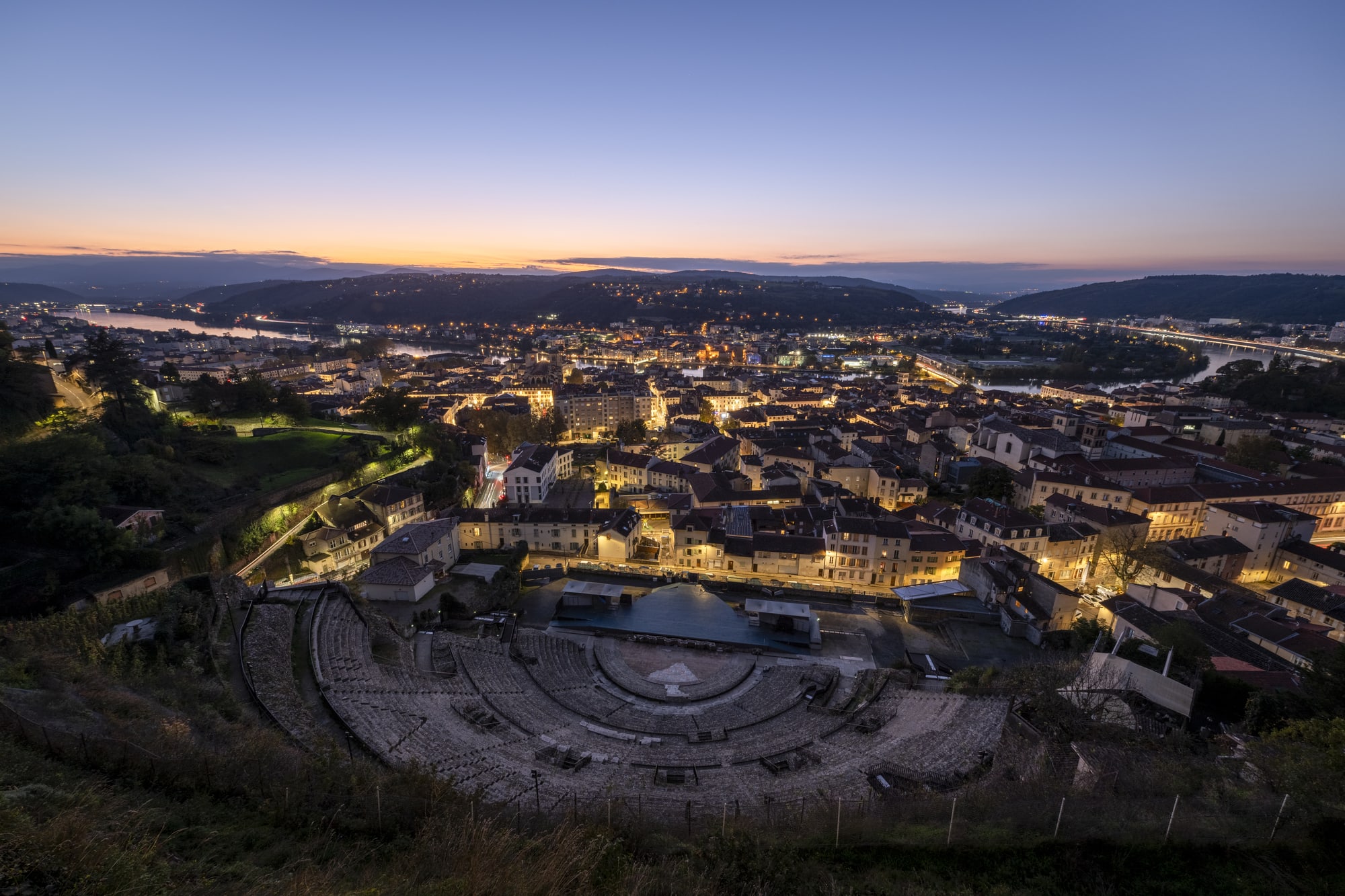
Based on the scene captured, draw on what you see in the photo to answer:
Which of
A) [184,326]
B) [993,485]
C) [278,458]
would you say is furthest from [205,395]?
[184,326]

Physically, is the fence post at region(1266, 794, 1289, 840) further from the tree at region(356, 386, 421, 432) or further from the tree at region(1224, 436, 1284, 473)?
the tree at region(356, 386, 421, 432)

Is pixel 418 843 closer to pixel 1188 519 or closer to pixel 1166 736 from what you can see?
pixel 1166 736

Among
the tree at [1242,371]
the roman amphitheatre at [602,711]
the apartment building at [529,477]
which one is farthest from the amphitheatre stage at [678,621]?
the tree at [1242,371]

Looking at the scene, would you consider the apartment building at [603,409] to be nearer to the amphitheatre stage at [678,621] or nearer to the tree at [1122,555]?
the amphitheatre stage at [678,621]

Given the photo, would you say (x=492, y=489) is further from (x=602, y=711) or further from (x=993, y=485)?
(x=993, y=485)

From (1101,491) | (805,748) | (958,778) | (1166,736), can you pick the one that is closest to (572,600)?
(805,748)

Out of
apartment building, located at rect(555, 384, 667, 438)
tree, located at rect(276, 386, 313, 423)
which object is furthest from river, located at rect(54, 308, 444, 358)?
tree, located at rect(276, 386, 313, 423)
